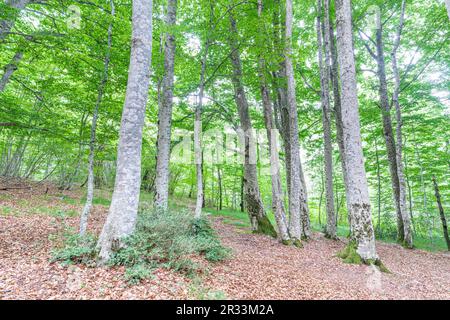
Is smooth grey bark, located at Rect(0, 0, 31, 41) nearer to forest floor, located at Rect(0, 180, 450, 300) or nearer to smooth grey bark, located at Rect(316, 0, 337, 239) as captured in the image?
forest floor, located at Rect(0, 180, 450, 300)

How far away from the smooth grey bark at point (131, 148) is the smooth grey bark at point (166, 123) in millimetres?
2708

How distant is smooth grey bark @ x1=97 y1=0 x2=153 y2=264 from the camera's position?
365 centimetres

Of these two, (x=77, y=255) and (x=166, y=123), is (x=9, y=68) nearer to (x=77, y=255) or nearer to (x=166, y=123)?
(x=166, y=123)

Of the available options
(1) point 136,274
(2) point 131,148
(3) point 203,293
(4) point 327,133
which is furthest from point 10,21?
(4) point 327,133

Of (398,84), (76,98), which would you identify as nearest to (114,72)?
(76,98)

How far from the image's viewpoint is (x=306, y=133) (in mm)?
11508

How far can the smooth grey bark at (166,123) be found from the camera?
6.71 meters

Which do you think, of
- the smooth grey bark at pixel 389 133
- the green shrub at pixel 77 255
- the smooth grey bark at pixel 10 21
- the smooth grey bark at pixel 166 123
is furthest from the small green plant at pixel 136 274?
the smooth grey bark at pixel 389 133

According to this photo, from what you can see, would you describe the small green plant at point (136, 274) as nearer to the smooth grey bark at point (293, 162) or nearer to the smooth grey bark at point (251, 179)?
the smooth grey bark at point (293, 162)

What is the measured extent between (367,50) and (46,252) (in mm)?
15449

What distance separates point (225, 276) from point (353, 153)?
14.3ft

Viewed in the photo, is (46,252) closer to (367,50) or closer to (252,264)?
(252,264)

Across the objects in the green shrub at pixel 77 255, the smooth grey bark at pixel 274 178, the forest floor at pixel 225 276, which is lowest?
the forest floor at pixel 225 276
